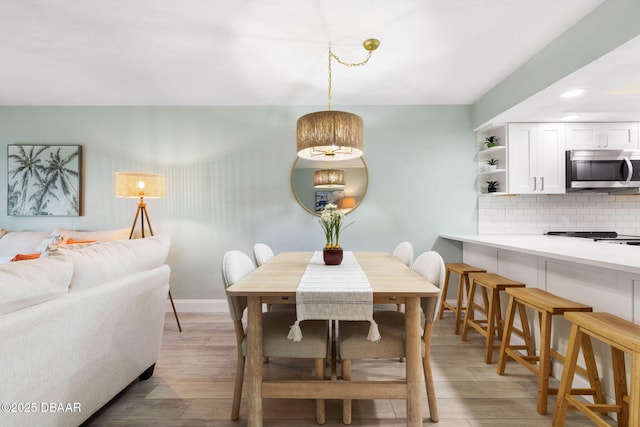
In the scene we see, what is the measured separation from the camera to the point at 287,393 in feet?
4.93

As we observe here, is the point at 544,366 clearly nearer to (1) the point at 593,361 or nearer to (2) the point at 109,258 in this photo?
(1) the point at 593,361

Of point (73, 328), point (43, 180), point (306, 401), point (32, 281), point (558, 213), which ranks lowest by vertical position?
point (306, 401)

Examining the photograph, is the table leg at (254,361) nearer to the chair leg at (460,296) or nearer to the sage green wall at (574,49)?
the chair leg at (460,296)

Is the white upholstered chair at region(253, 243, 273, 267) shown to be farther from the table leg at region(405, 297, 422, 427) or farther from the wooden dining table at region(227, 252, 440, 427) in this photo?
the table leg at region(405, 297, 422, 427)

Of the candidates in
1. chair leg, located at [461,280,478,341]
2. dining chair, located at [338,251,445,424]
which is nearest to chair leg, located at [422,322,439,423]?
dining chair, located at [338,251,445,424]

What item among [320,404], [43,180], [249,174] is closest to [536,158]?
[249,174]

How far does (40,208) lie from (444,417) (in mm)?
4490

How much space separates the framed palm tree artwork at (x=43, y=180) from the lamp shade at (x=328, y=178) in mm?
2759

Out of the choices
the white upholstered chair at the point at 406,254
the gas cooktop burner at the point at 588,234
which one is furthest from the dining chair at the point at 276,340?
the gas cooktop burner at the point at 588,234

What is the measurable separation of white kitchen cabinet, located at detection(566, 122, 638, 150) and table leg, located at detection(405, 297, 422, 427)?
10.0 ft

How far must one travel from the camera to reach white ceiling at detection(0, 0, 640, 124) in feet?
6.29

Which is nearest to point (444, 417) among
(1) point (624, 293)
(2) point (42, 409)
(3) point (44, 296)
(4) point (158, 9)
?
(1) point (624, 293)

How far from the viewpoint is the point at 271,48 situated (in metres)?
2.36

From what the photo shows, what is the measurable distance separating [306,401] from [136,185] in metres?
2.43
